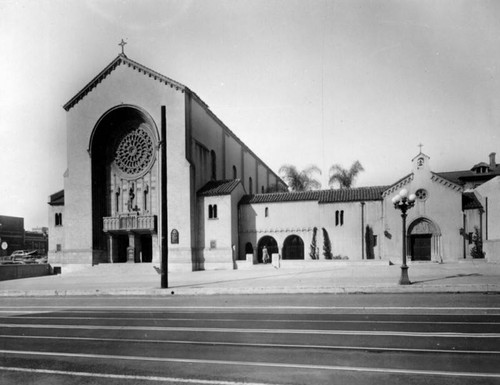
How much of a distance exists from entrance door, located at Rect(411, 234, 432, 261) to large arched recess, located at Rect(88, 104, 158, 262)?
22113 millimetres

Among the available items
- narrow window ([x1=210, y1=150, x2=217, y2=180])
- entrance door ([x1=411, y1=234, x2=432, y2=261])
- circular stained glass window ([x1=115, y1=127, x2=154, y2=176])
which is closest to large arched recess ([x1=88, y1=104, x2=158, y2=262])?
circular stained glass window ([x1=115, y1=127, x2=154, y2=176])

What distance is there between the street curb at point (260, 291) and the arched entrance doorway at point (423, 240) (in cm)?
1726

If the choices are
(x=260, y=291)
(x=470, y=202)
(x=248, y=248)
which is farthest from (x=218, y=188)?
(x=470, y=202)

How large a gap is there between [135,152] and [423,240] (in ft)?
80.3

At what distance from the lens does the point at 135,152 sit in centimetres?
3609

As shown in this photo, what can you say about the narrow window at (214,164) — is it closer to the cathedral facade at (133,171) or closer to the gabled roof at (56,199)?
the cathedral facade at (133,171)

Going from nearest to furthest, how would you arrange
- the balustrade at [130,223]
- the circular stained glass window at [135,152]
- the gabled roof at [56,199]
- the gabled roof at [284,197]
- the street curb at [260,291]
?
the street curb at [260,291]
the balustrade at [130,223]
the gabled roof at [284,197]
the circular stained glass window at [135,152]
the gabled roof at [56,199]

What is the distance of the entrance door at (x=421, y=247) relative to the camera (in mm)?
31477

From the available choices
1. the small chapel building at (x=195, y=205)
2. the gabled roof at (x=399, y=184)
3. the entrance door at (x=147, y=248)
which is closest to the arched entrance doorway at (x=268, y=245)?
the small chapel building at (x=195, y=205)

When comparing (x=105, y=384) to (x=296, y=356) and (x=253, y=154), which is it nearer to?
(x=296, y=356)

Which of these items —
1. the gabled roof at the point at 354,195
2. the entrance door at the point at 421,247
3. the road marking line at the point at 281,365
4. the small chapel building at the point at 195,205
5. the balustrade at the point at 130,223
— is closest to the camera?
the road marking line at the point at 281,365

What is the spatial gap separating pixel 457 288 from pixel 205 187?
77.0 ft

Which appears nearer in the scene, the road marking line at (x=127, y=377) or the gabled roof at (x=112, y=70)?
the road marking line at (x=127, y=377)

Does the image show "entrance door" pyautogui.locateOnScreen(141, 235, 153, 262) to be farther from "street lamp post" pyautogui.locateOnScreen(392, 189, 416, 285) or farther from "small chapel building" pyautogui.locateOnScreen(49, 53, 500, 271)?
"street lamp post" pyautogui.locateOnScreen(392, 189, 416, 285)
